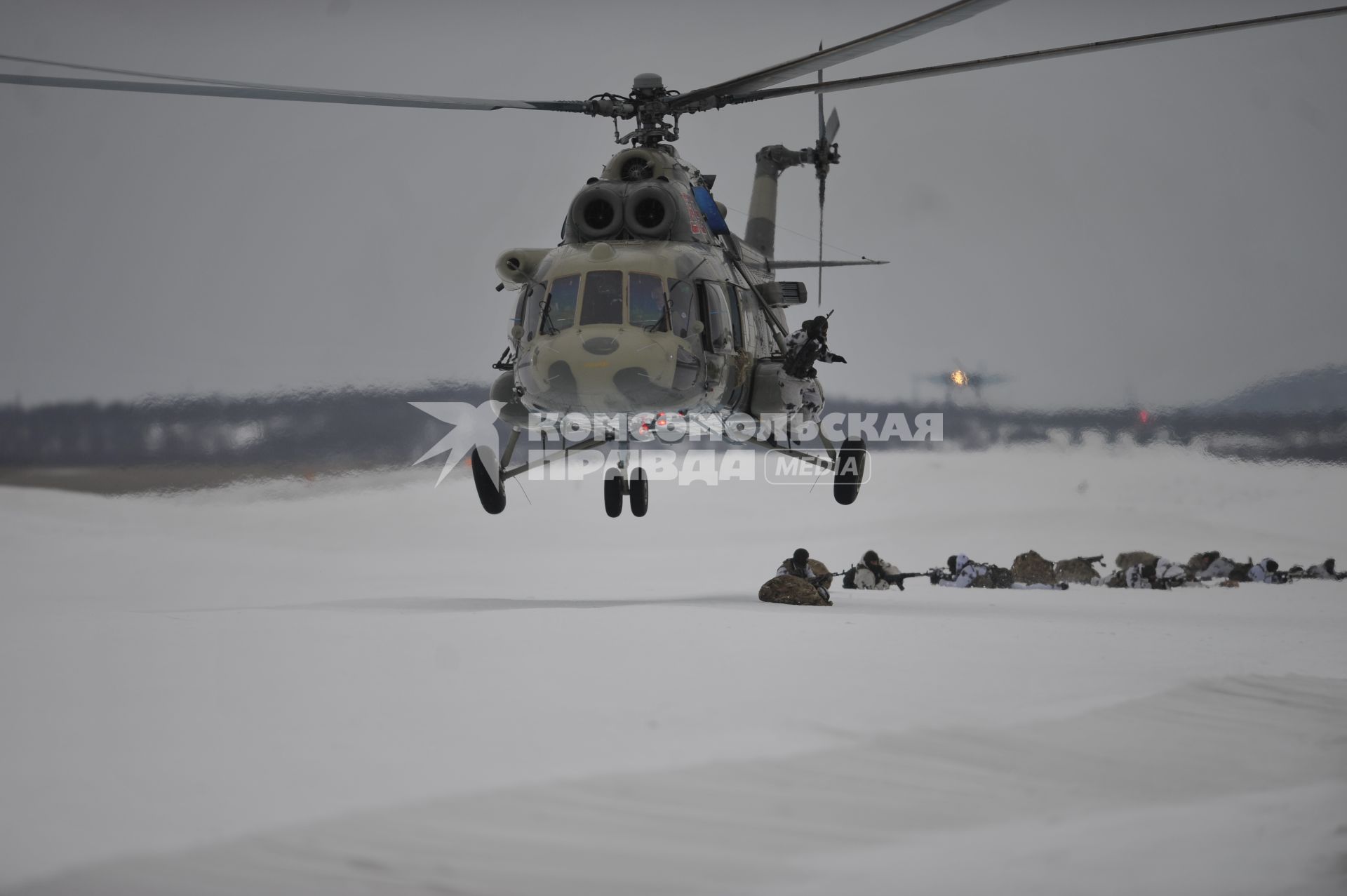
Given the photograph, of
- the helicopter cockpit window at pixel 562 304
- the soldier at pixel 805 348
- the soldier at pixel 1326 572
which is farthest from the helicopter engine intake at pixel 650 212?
the soldier at pixel 1326 572

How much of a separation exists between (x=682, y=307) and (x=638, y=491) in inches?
151

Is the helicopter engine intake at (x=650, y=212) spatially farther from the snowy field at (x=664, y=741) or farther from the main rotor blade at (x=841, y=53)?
the snowy field at (x=664, y=741)

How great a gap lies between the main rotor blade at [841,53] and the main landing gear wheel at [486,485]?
14.1ft

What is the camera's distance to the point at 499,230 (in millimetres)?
22406

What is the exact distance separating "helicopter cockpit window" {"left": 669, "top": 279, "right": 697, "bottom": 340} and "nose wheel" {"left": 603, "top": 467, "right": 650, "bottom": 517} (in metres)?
3.60

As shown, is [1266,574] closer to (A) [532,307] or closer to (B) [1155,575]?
(B) [1155,575]

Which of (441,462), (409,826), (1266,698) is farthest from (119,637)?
(441,462)

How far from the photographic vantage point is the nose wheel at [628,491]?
13664 millimetres

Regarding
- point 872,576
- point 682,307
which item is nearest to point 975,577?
point 872,576

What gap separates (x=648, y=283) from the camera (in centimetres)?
1016

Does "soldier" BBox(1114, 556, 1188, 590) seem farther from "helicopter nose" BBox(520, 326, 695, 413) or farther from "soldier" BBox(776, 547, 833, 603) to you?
"helicopter nose" BBox(520, 326, 695, 413)

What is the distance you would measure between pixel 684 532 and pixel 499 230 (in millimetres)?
6901

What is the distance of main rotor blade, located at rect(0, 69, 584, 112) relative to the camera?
819cm

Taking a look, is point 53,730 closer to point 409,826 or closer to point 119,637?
point 409,826
